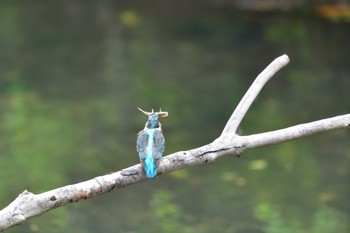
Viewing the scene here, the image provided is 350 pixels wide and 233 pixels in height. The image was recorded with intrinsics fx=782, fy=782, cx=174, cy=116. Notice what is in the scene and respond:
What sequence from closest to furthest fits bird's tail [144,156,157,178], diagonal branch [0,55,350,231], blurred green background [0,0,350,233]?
diagonal branch [0,55,350,231], bird's tail [144,156,157,178], blurred green background [0,0,350,233]

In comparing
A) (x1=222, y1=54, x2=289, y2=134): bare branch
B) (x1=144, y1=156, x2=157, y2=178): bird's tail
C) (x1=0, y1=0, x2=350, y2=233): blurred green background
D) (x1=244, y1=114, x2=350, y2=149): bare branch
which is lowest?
(x1=144, y1=156, x2=157, y2=178): bird's tail

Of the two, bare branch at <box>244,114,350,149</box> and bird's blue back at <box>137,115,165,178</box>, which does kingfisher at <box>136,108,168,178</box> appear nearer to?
bird's blue back at <box>137,115,165,178</box>

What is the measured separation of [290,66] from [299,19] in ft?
5.46

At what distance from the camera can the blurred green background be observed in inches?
155

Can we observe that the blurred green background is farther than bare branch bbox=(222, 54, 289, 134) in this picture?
Yes

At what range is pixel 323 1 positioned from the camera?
27.5ft

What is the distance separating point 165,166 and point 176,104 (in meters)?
3.61

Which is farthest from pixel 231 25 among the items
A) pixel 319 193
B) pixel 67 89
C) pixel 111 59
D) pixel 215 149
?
pixel 215 149

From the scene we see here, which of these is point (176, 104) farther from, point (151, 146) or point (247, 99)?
point (151, 146)

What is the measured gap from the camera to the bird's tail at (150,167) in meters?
1.79

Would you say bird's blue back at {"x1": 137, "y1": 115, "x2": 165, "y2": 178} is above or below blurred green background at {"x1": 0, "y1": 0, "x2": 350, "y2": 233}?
below

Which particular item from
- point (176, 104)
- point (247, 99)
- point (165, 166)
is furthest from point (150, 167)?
point (176, 104)

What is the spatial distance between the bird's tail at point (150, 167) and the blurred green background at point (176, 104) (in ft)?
6.35

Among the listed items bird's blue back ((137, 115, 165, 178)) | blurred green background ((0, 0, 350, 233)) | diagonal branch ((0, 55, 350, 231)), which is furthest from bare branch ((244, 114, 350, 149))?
blurred green background ((0, 0, 350, 233))
